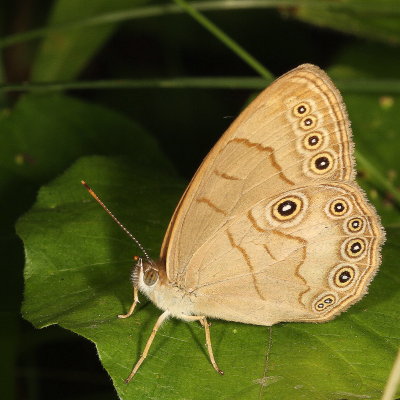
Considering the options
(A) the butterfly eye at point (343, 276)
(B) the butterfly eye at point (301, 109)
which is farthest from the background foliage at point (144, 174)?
(B) the butterfly eye at point (301, 109)

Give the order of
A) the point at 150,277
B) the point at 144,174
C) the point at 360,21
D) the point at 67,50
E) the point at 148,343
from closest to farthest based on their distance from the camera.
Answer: the point at 148,343, the point at 150,277, the point at 144,174, the point at 360,21, the point at 67,50

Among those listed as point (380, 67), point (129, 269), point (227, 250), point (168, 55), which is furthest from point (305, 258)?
point (168, 55)

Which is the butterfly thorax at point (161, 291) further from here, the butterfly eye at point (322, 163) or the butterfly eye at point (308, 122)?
the butterfly eye at point (308, 122)

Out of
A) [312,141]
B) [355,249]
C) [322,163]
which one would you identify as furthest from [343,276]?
[312,141]

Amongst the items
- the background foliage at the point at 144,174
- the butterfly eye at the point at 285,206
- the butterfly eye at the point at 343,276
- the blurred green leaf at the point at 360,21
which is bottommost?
the background foliage at the point at 144,174

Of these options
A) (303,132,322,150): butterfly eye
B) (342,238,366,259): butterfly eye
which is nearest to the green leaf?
(342,238,366,259): butterfly eye

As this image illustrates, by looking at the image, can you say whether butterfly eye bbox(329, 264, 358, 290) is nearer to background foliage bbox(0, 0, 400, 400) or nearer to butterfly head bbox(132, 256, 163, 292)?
background foliage bbox(0, 0, 400, 400)

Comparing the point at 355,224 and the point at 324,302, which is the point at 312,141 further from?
the point at 324,302
